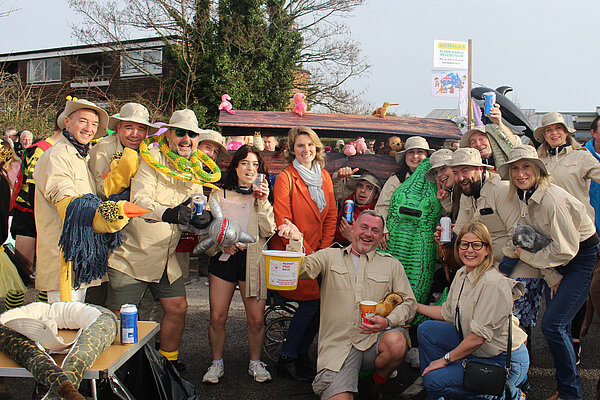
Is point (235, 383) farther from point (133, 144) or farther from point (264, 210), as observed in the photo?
point (133, 144)

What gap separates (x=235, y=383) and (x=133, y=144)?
2131 mm

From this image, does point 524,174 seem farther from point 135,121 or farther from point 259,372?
point 135,121

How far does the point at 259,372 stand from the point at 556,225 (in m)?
2.54

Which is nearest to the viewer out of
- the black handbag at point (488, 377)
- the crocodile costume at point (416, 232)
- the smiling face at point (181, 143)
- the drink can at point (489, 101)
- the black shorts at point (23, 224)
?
the black handbag at point (488, 377)

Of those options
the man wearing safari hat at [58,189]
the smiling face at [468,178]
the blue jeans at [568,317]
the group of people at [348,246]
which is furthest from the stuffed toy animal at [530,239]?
the man wearing safari hat at [58,189]

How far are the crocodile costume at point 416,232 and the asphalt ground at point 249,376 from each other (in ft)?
2.88

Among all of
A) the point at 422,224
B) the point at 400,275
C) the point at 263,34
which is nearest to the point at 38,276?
the point at 400,275

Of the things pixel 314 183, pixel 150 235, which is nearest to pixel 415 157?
pixel 314 183

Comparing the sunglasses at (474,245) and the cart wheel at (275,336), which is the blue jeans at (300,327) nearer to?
the cart wheel at (275,336)

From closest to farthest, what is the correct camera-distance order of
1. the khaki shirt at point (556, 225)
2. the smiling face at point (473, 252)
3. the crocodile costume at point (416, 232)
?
the smiling face at point (473, 252) < the khaki shirt at point (556, 225) < the crocodile costume at point (416, 232)

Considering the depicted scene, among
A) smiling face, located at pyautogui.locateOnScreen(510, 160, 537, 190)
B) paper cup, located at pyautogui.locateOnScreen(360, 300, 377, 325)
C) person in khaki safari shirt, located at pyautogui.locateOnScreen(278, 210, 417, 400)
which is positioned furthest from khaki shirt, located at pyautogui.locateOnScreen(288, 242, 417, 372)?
smiling face, located at pyautogui.locateOnScreen(510, 160, 537, 190)

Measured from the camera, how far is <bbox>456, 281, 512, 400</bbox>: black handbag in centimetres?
282

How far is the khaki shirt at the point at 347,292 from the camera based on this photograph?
3.34 metres

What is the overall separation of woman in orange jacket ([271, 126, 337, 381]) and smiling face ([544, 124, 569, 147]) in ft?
7.14
